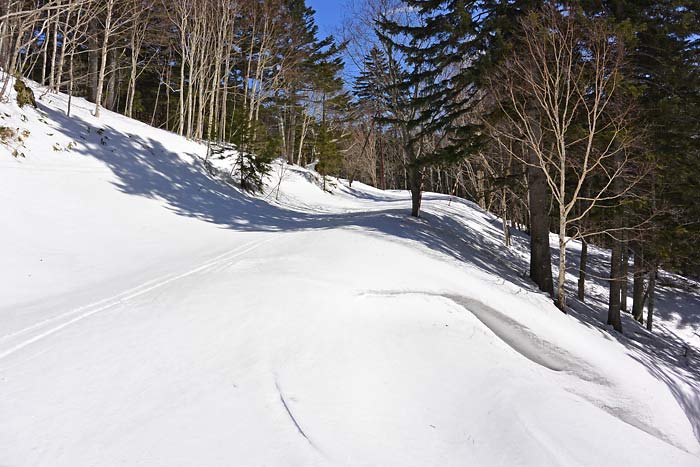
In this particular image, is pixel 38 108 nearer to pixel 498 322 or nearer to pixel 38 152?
pixel 38 152

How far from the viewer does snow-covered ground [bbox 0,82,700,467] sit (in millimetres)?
2744

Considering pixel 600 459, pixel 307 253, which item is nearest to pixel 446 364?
pixel 600 459

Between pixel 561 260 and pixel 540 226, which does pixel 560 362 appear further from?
pixel 540 226

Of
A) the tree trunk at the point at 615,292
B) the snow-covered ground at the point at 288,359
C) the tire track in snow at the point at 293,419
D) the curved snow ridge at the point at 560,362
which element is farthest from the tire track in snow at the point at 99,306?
the tree trunk at the point at 615,292

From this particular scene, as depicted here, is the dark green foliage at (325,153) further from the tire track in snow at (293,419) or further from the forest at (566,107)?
the tire track in snow at (293,419)

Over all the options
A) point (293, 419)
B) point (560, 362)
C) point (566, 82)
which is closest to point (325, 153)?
point (566, 82)

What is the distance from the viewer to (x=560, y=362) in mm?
5383

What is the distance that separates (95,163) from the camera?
12.5 m

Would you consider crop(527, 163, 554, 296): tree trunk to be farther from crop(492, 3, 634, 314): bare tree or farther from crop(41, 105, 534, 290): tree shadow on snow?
crop(492, 3, 634, 314): bare tree

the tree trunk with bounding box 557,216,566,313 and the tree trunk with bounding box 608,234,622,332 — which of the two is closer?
the tree trunk with bounding box 557,216,566,313

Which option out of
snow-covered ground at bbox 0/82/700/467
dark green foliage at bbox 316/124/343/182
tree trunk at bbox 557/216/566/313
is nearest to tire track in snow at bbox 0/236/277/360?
snow-covered ground at bbox 0/82/700/467

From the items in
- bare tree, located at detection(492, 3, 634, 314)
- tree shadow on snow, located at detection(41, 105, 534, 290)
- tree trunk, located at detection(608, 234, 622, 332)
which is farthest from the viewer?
tree shadow on snow, located at detection(41, 105, 534, 290)

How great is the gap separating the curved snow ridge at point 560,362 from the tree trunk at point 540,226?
4558mm

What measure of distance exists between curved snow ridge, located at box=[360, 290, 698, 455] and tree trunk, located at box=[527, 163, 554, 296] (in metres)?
4.56
